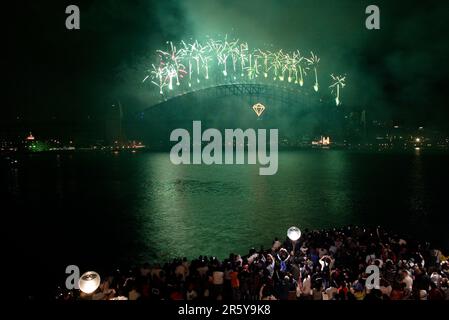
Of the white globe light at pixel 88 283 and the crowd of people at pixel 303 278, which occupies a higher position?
the white globe light at pixel 88 283

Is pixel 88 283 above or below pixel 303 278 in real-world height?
above

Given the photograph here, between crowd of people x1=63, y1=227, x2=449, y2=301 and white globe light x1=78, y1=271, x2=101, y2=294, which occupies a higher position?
white globe light x1=78, y1=271, x2=101, y2=294

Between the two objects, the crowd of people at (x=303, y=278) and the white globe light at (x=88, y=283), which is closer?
the white globe light at (x=88, y=283)

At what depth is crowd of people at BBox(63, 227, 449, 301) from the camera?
23.6 feet

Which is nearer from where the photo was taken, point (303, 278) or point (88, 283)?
point (88, 283)

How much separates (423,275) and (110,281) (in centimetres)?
718

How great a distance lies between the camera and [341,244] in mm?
10133

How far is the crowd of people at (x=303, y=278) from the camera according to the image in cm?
719

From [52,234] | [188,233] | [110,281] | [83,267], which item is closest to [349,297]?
[110,281]

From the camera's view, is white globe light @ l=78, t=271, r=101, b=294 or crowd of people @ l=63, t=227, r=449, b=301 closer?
white globe light @ l=78, t=271, r=101, b=294

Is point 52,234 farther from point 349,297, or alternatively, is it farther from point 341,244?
point 349,297

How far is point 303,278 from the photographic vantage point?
26.6ft
